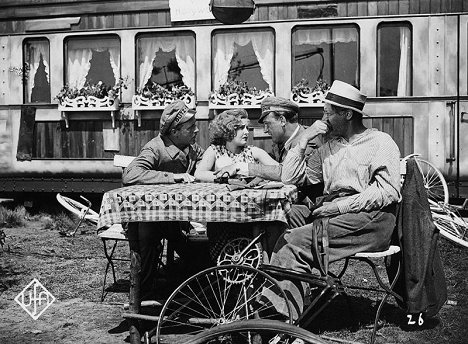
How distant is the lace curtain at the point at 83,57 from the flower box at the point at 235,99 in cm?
152

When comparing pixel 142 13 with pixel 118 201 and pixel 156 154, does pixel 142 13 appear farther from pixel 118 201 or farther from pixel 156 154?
pixel 118 201

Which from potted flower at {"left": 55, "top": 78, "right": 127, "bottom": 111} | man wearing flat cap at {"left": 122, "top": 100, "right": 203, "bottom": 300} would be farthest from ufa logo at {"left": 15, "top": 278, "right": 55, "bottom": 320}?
potted flower at {"left": 55, "top": 78, "right": 127, "bottom": 111}

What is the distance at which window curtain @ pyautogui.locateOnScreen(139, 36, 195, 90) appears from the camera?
362 inches

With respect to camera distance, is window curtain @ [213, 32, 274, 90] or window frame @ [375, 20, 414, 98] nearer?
window frame @ [375, 20, 414, 98]

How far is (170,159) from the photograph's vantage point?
503 cm

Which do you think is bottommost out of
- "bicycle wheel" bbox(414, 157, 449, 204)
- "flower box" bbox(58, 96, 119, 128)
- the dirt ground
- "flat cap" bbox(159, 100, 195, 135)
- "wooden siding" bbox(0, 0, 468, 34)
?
the dirt ground

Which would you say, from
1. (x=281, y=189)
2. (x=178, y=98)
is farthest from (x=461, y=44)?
(x=281, y=189)

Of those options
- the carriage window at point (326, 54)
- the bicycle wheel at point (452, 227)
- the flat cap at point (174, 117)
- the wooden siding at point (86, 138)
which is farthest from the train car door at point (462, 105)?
the flat cap at point (174, 117)

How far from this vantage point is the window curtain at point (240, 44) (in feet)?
29.3

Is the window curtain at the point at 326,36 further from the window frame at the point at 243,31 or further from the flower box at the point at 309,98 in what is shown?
the flower box at the point at 309,98

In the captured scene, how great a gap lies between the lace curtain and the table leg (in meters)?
5.61

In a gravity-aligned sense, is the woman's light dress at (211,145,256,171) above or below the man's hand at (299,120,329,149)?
below

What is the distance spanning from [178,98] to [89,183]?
5.73 feet

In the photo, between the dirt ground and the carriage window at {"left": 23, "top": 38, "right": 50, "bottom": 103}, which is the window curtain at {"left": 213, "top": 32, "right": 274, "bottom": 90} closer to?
the carriage window at {"left": 23, "top": 38, "right": 50, "bottom": 103}
